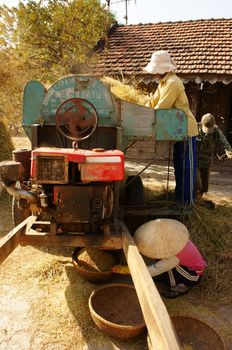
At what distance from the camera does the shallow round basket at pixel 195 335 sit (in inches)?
104

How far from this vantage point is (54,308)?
10.2ft

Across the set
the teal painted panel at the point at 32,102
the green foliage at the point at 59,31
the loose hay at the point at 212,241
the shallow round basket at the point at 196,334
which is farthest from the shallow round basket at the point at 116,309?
the green foliage at the point at 59,31

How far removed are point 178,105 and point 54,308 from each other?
262 cm

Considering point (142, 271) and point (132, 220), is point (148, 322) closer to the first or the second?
point (142, 271)

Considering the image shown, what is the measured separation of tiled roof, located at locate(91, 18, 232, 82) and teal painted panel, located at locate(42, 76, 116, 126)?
7079 mm

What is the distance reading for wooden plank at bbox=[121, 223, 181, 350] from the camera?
1.72 m

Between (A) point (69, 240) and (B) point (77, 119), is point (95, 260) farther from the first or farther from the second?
(B) point (77, 119)

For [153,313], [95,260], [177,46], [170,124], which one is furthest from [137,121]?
[177,46]

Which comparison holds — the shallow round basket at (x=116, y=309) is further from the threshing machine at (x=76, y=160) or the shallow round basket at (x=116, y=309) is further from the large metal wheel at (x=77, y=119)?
the large metal wheel at (x=77, y=119)

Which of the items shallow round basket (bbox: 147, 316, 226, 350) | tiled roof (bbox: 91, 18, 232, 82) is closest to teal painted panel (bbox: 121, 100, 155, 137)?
shallow round basket (bbox: 147, 316, 226, 350)

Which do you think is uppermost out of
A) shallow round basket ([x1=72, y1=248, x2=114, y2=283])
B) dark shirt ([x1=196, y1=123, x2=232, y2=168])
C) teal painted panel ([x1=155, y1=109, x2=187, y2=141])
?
teal painted panel ([x1=155, y1=109, x2=187, y2=141])

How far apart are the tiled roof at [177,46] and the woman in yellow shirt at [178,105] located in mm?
6055

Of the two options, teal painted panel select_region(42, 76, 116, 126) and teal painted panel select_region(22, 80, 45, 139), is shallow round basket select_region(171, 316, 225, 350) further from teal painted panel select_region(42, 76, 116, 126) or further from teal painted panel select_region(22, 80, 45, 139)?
teal painted panel select_region(22, 80, 45, 139)

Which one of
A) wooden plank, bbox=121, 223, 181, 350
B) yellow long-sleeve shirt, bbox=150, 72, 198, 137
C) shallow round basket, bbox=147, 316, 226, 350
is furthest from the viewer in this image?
yellow long-sleeve shirt, bbox=150, 72, 198, 137
